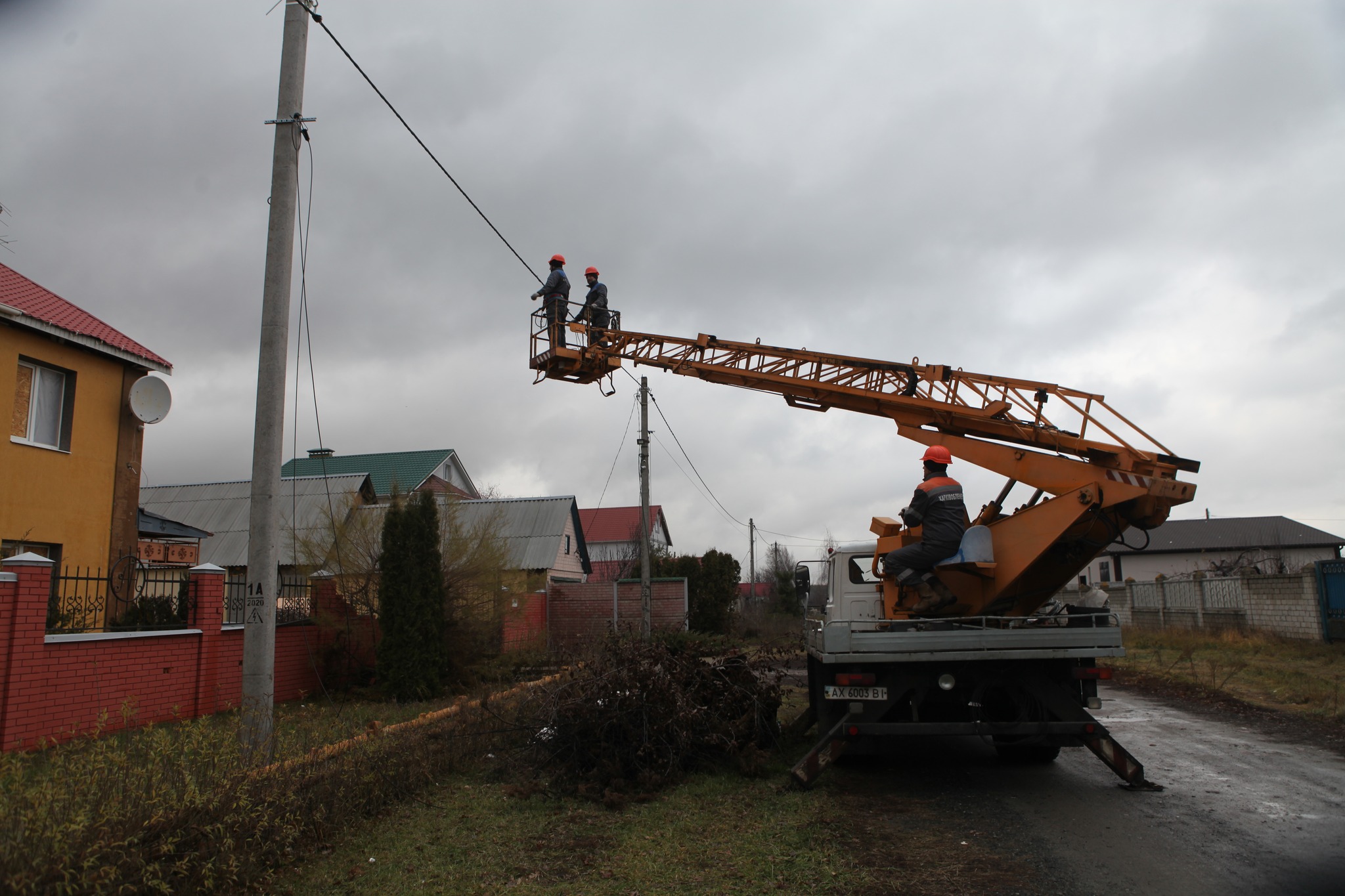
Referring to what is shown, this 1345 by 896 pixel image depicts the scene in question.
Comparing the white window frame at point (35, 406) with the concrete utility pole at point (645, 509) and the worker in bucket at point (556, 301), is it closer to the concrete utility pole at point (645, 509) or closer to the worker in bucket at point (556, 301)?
the worker in bucket at point (556, 301)

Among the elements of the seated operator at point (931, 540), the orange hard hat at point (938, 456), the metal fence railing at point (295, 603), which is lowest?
the metal fence railing at point (295, 603)

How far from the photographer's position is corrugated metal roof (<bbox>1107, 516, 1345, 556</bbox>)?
5434 centimetres

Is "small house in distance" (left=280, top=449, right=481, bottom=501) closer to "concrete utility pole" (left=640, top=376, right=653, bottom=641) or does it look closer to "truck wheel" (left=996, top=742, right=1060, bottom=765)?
"concrete utility pole" (left=640, top=376, right=653, bottom=641)

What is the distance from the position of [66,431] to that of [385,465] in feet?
99.1

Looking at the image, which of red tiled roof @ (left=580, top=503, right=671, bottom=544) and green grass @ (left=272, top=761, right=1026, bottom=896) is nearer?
green grass @ (left=272, top=761, right=1026, bottom=896)

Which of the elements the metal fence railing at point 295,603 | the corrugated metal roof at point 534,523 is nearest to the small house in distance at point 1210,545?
the corrugated metal roof at point 534,523

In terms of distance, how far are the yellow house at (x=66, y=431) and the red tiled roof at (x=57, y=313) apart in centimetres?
2

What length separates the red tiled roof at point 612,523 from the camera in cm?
5816

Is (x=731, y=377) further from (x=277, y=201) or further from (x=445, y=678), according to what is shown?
(x=445, y=678)

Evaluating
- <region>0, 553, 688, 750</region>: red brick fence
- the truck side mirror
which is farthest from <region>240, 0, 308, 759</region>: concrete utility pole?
the truck side mirror

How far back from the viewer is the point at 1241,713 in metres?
11.9

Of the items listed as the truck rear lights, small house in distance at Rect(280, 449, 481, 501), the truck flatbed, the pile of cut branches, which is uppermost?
small house in distance at Rect(280, 449, 481, 501)

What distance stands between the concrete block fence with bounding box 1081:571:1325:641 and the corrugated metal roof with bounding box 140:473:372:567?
20137mm

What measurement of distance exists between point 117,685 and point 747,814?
7.22 m
